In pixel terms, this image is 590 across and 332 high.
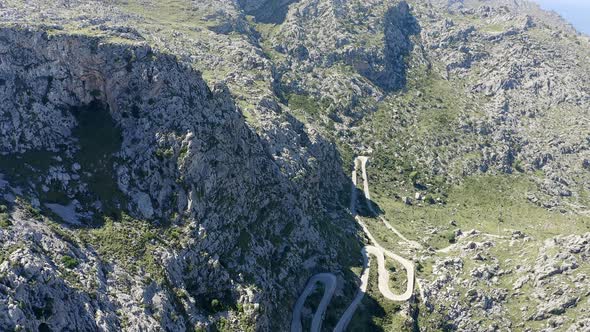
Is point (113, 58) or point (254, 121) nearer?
point (113, 58)

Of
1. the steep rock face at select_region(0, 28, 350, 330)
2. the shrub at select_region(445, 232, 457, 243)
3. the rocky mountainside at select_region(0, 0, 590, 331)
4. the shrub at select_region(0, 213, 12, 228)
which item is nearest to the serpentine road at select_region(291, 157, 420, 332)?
the rocky mountainside at select_region(0, 0, 590, 331)

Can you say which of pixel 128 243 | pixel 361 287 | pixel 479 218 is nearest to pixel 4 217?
pixel 128 243

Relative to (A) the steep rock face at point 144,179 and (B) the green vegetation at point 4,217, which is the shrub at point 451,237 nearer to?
(A) the steep rock face at point 144,179

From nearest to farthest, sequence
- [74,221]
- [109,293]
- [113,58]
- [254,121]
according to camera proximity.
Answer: [109,293], [74,221], [113,58], [254,121]

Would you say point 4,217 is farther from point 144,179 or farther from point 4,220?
point 144,179

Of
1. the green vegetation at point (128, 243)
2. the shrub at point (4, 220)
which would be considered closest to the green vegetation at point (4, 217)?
the shrub at point (4, 220)

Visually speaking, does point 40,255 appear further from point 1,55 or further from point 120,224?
point 1,55

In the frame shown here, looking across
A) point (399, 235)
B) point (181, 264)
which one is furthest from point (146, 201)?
point (399, 235)

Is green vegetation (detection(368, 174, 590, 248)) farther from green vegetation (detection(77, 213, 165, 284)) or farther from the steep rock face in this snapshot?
green vegetation (detection(77, 213, 165, 284))
